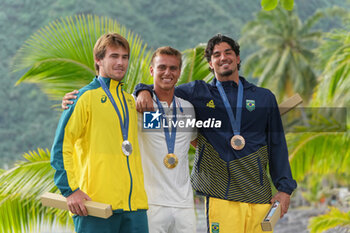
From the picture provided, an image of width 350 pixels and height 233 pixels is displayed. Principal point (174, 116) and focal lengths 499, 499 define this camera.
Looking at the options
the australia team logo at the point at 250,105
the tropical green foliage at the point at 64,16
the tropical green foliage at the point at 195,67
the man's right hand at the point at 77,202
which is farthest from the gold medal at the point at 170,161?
the tropical green foliage at the point at 64,16

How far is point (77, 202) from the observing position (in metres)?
3.36

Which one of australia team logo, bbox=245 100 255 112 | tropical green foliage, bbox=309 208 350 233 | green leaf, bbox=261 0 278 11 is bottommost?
tropical green foliage, bbox=309 208 350 233

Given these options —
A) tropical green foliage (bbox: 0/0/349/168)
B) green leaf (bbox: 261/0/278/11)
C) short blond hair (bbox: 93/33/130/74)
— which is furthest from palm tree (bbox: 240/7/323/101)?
short blond hair (bbox: 93/33/130/74)

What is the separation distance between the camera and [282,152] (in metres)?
4.35

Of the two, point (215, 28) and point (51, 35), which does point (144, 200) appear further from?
point (215, 28)

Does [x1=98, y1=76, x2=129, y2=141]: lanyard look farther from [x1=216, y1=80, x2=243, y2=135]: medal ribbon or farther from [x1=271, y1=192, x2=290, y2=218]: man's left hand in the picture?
[x1=271, y1=192, x2=290, y2=218]: man's left hand

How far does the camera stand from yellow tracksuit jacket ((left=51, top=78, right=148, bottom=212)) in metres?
3.47

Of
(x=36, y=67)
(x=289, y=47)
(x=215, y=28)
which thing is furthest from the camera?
(x=215, y=28)

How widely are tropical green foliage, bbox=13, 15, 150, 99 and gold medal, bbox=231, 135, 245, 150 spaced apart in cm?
314

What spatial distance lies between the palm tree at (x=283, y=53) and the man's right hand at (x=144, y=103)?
38.3 meters

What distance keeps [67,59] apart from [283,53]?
133 ft

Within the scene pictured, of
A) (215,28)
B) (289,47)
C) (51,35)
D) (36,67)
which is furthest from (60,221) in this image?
(215,28)

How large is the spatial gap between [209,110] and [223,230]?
1010 mm

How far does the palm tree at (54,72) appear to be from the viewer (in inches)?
269
